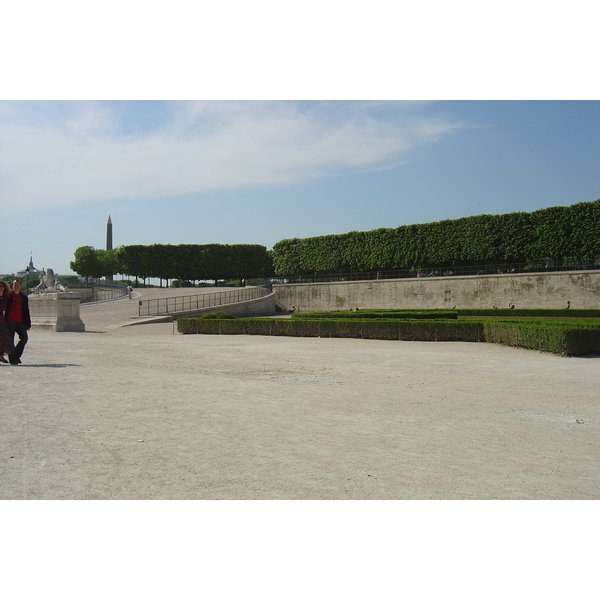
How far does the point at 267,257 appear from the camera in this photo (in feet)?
190

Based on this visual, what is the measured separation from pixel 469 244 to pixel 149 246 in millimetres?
31917

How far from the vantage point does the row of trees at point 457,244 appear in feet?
116

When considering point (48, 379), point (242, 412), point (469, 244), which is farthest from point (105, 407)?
point (469, 244)

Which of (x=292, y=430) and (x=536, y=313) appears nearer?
(x=292, y=430)

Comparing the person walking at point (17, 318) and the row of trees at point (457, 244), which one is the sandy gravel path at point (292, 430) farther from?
the row of trees at point (457, 244)

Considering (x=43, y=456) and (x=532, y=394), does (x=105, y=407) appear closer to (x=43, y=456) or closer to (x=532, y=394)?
(x=43, y=456)

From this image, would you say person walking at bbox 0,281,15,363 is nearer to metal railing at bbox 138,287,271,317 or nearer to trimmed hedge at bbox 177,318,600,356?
trimmed hedge at bbox 177,318,600,356

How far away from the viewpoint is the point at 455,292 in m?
38.7

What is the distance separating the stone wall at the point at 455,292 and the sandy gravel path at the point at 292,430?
24.1 m

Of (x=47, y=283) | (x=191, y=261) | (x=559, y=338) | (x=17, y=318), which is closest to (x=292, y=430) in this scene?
(x=17, y=318)

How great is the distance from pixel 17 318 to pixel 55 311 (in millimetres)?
11098

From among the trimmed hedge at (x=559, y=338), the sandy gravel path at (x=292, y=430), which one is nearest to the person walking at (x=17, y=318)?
the sandy gravel path at (x=292, y=430)

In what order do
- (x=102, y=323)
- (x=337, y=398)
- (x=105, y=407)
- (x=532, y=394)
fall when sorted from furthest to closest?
(x=102, y=323), (x=532, y=394), (x=337, y=398), (x=105, y=407)

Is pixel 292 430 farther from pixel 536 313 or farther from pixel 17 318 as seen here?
pixel 536 313
